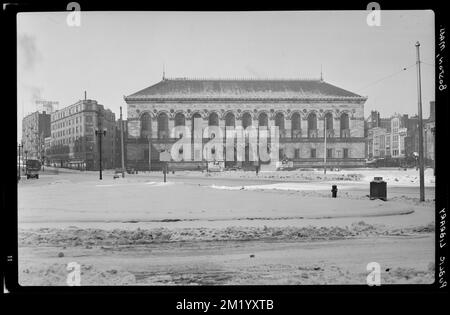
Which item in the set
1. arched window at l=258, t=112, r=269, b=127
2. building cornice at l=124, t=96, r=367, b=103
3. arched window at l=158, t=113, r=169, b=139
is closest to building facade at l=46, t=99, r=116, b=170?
building cornice at l=124, t=96, r=367, b=103

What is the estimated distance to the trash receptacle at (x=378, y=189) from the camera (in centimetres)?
391

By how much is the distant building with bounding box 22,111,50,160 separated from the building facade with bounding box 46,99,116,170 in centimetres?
14

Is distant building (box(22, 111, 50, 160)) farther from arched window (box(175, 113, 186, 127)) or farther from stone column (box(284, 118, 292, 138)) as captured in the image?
stone column (box(284, 118, 292, 138))

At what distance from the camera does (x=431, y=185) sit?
11.7 ft

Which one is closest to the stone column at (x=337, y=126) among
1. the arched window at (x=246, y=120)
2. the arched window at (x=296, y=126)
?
the arched window at (x=296, y=126)

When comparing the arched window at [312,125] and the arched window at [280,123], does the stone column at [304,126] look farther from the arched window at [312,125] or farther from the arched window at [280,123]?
the arched window at [280,123]

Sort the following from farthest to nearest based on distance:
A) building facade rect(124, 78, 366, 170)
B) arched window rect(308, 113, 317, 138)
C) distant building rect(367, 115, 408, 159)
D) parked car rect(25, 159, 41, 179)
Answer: arched window rect(308, 113, 317, 138) < building facade rect(124, 78, 366, 170) < distant building rect(367, 115, 408, 159) < parked car rect(25, 159, 41, 179)

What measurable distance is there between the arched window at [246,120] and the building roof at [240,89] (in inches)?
12.0

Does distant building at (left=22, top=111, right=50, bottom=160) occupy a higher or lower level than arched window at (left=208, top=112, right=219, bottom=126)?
lower

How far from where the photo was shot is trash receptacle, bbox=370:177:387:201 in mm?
3914

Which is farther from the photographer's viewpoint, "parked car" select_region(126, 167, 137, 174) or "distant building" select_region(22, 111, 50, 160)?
"parked car" select_region(126, 167, 137, 174)
